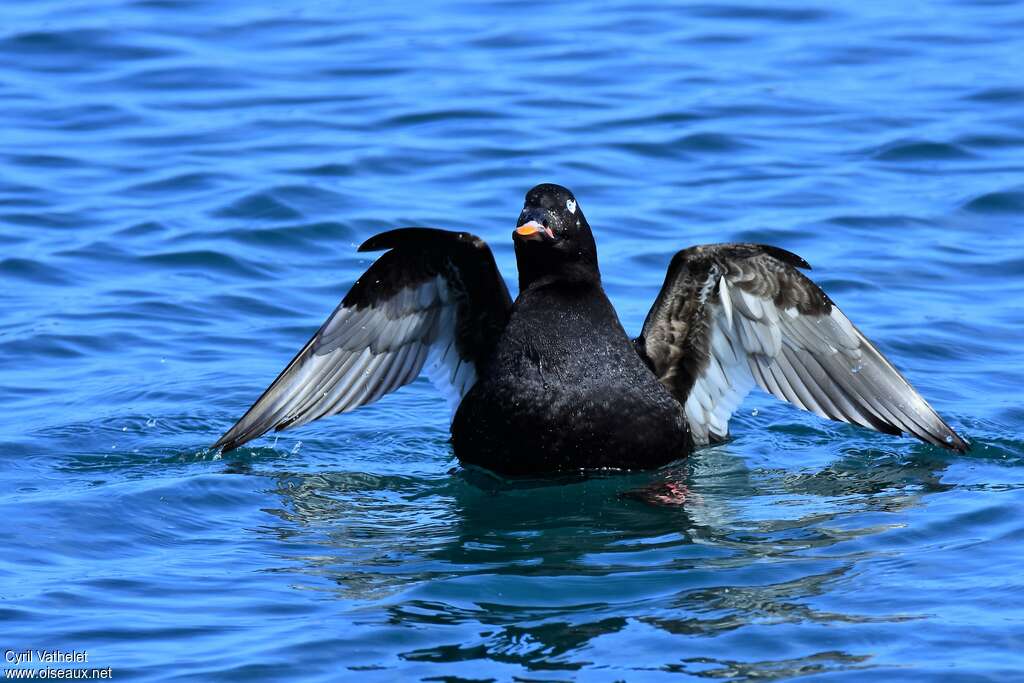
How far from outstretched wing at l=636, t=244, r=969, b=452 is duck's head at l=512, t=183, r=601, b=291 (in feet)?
1.53

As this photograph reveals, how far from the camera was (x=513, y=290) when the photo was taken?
11.2 m

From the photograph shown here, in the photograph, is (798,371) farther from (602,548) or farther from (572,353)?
(602,548)

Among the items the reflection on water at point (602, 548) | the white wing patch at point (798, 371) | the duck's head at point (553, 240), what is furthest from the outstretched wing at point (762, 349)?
the duck's head at point (553, 240)

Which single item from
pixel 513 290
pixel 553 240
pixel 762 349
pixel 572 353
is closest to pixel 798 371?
pixel 762 349

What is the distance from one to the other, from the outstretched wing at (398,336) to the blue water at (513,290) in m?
0.34

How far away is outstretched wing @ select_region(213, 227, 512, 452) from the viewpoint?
26.6 feet

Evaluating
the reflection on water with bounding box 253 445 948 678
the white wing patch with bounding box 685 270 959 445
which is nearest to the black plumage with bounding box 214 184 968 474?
the white wing patch with bounding box 685 270 959 445

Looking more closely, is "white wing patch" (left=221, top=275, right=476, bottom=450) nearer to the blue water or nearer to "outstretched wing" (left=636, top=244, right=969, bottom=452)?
the blue water

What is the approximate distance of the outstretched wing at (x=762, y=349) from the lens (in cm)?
801

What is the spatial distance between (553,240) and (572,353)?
550 mm

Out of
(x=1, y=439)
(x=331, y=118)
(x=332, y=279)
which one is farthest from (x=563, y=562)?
(x=331, y=118)

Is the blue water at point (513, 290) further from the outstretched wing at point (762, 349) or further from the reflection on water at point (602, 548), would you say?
the outstretched wing at point (762, 349)

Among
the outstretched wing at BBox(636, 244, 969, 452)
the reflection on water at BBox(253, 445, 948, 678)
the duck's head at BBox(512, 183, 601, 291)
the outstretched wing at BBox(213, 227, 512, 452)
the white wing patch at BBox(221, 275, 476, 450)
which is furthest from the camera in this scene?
the white wing patch at BBox(221, 275, 476, 450)

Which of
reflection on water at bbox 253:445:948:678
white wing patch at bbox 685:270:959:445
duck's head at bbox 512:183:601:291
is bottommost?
reflection on water at bbox 253:445:948:678
